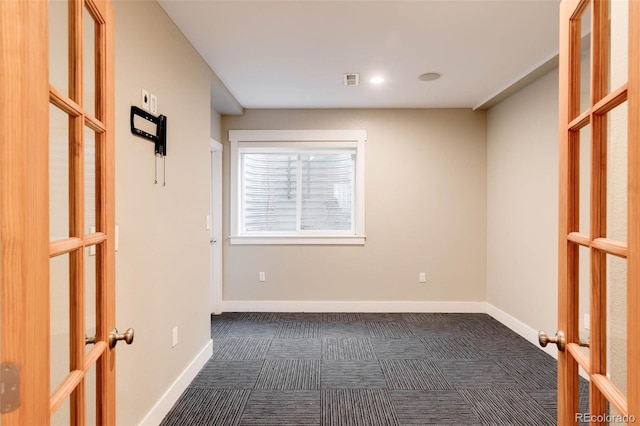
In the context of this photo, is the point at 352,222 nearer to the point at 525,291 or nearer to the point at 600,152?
the point at 525,291

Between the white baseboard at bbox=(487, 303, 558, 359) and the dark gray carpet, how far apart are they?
0.21ft

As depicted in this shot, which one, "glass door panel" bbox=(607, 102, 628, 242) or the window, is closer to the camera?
"glass door panel" bbox=(607, 102, 628, 242)

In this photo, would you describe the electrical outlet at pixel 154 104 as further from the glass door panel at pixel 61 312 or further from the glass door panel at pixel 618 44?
the glass door panel at pixel 618 44

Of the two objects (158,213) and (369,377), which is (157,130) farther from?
(369,377)

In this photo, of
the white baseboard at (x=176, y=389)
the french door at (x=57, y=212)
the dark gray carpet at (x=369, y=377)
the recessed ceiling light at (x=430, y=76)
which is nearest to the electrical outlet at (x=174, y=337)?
the white baseboard at (x=176, y=389)

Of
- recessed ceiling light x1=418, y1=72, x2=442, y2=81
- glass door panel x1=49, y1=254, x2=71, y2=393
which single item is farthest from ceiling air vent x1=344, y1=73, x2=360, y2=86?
glass door panel x1=49, y1=254, x2=71, y2=393

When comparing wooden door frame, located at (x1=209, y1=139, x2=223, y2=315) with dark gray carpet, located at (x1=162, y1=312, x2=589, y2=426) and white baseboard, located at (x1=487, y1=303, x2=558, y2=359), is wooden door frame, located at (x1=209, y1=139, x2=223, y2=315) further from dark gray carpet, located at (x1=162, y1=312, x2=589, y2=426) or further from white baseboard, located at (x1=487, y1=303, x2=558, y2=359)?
white baseboard, located at (x1=487, y1=303, x2=558, y2=359)

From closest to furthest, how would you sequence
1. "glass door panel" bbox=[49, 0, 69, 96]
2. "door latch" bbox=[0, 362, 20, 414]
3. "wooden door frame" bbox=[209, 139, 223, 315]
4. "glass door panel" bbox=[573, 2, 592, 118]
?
"door latch" bbox=[0, 362, 20, 414] < "glass door panel" bbox=[49, 0, 69, 96] < "glass door panel" bbox=[573, 2, 592, 118] < "wooden door frame" bbox=[209, 139, 223, 315]

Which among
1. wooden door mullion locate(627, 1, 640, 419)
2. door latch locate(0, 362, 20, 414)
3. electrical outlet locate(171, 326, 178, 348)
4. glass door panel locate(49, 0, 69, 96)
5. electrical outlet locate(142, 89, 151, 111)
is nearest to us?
door latch locate(0, 362, 20, 414)

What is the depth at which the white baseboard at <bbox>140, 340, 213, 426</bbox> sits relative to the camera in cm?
208

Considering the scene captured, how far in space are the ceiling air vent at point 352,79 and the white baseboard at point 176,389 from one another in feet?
8.57

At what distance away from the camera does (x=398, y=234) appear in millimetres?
4504

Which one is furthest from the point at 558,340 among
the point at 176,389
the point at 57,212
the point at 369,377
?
the point at 176,389

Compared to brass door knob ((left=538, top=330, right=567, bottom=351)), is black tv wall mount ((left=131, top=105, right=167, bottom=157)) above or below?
above
